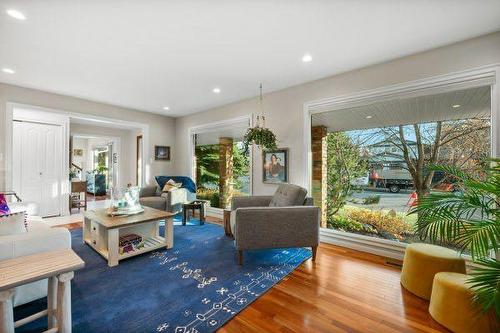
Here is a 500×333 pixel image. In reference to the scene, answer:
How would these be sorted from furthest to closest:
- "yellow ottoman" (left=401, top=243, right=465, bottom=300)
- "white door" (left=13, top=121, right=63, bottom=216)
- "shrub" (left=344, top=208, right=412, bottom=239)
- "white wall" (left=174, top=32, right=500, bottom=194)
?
1. "white door" (left=13, top=121, right=63, bottom=216)
2. "shrub" (left=344, top=208, right=412, bottom=239)
3. "white wall" (left=174, top=32, right=500, bottom=194)
4. "yellow ottoman" (left=401, top=243, right=465, bottom=300)

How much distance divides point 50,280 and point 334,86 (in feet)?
12.2

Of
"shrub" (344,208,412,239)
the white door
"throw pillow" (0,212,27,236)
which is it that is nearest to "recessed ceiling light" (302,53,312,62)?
"shrub" (344,208,412,239)

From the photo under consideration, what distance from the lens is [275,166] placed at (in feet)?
A: 12.9

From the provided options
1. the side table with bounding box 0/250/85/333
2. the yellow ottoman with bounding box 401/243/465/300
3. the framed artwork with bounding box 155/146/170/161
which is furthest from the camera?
the framed artwork with bounding box 155/146/170/161

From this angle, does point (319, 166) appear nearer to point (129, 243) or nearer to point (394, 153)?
point (394, 153)

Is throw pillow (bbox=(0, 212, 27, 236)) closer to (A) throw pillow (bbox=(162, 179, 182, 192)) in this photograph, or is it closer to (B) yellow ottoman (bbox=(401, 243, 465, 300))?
(A) throw pillow (bbox=(162, 179, 182, 192))

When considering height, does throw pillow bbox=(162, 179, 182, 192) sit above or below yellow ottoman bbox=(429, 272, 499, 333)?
above

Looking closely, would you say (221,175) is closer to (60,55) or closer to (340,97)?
(340,97)

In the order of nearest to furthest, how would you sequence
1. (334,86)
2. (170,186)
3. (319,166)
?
(334,86) → (319,166) → (170,186)

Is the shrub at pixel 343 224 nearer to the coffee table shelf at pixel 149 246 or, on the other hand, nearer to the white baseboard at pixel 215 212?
the white baseboard at pixel 215 212

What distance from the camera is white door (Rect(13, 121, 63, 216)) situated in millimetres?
4125

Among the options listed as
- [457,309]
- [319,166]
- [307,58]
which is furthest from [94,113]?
[457,309]

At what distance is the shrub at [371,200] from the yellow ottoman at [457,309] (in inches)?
57.9

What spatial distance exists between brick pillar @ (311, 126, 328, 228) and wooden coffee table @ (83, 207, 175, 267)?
2.22m
